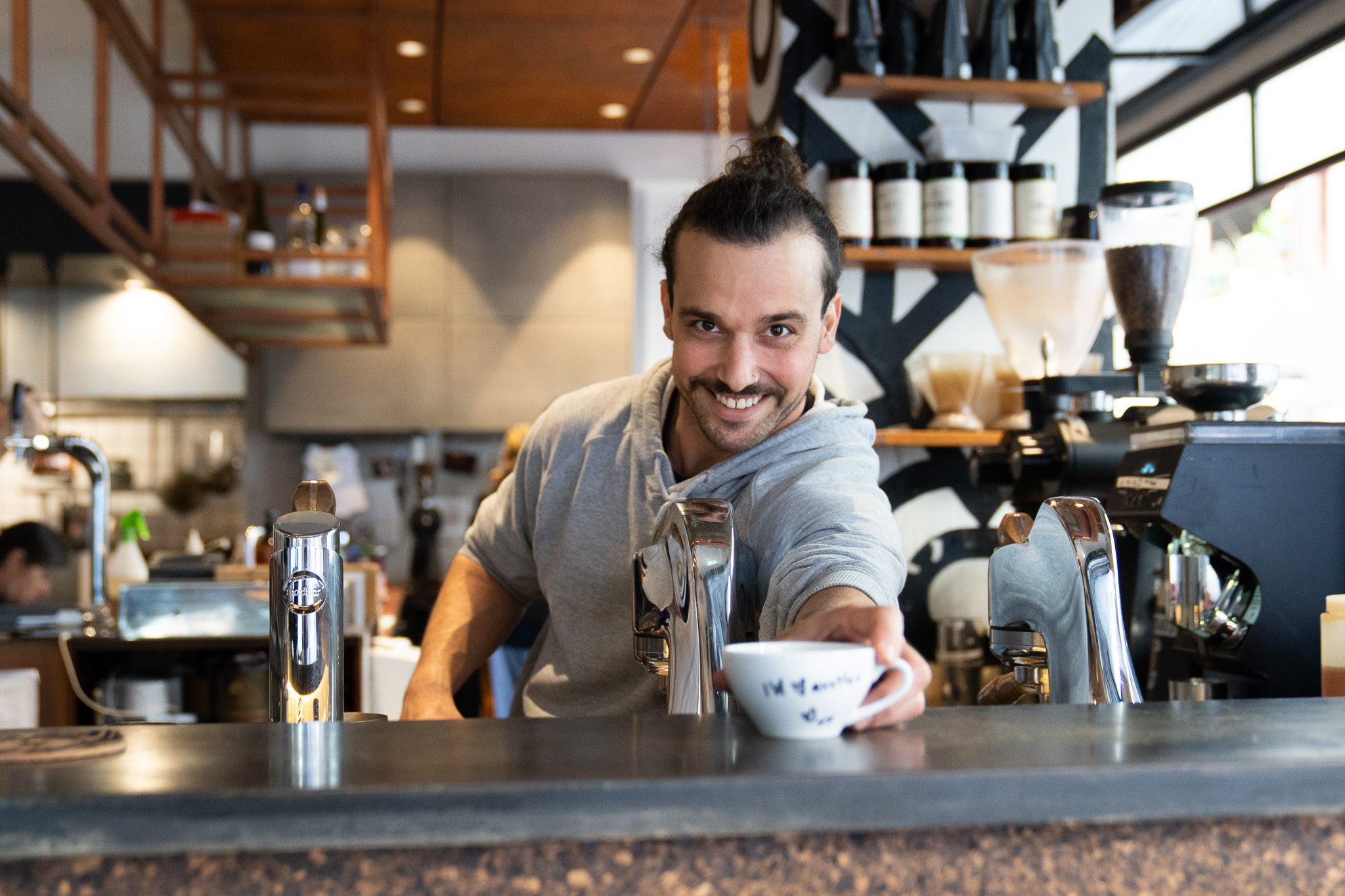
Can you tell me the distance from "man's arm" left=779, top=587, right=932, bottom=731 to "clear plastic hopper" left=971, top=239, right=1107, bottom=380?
1.27 meters

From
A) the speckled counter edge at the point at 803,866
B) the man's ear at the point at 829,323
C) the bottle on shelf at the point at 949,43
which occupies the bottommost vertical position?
the speckled counter edge at the point at 803,866

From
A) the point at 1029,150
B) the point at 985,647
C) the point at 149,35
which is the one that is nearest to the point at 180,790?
the point at 985,647

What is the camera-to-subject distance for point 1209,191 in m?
4.30

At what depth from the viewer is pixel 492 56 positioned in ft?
13.6

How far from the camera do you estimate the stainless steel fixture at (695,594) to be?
81 centimetres

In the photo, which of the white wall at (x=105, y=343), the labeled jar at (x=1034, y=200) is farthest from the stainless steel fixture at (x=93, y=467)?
the white wall at (x=105, y=343)

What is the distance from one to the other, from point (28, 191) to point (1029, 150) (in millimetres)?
3960

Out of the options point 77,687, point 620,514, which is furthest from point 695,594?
point 77,687

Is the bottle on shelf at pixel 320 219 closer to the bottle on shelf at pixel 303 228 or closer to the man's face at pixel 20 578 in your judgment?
the bottle on shelf at pixel 303 228

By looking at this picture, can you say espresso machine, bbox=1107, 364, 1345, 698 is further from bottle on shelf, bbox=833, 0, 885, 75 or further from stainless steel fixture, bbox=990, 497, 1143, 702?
bottle on shelf, bbox=833, 0, 885, 75

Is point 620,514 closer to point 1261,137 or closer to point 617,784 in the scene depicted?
point 617,784

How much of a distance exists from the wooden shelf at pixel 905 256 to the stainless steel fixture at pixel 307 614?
1496 mm

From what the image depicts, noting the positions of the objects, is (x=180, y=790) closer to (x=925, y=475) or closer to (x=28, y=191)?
(x=925, y=475)

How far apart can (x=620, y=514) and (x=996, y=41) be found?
4.34 feet
